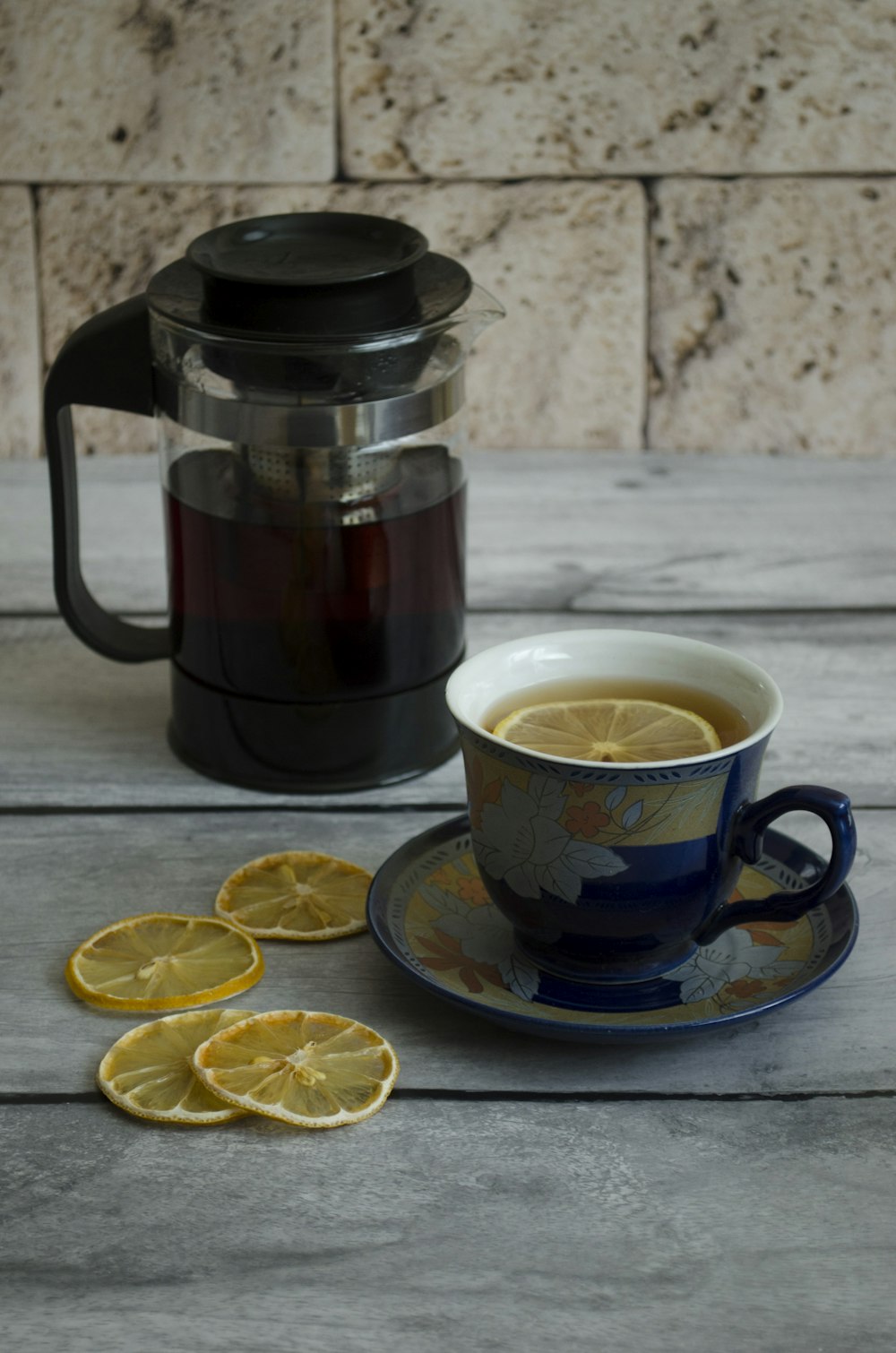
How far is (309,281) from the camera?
0.79m

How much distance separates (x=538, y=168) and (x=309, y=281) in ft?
2.41

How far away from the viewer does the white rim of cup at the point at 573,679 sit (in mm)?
644

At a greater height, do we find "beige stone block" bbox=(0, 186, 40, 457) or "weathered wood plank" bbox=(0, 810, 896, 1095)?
"beige stone block" bbox=(0, 186, 40, 457)

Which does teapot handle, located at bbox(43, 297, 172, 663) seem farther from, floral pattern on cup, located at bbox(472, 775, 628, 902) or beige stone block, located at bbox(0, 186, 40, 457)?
beige stone block, located at bbox(0, 186, 40, 457)

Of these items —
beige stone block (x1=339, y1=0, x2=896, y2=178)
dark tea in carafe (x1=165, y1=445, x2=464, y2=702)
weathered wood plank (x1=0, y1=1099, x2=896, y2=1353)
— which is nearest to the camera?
weathered wood plank (x1=0, y1=1099, x2=896, y2=1353)

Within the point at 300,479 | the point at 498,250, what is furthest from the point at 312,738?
the point at 498,250

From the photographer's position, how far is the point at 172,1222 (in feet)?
1.93

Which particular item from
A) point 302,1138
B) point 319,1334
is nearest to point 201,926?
point 302,1138

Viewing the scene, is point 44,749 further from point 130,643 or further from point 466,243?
point 466,243

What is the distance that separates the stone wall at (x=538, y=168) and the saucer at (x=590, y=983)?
0.84 metres

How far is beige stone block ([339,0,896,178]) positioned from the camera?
1398mm

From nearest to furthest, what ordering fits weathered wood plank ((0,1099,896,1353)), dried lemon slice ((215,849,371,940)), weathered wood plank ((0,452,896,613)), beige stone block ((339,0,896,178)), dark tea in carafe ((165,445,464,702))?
weathered wood plank ((0,1099,896,1353)) < dried lemon slice ((215,849,371,940)) < dark tea in carafe ((165,445,464,702)) < weathered wood plank ((0,452,896,613)) < beige stone block ((339,0,896,178))

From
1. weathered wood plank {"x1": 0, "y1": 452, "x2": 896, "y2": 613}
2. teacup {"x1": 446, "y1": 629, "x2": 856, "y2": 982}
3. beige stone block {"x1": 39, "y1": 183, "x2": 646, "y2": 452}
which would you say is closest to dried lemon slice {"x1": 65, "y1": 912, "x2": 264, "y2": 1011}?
teacup {"x1": 446, "y1": 629, "x2": 856, "y2": 982}

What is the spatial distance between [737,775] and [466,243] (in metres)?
0.94
